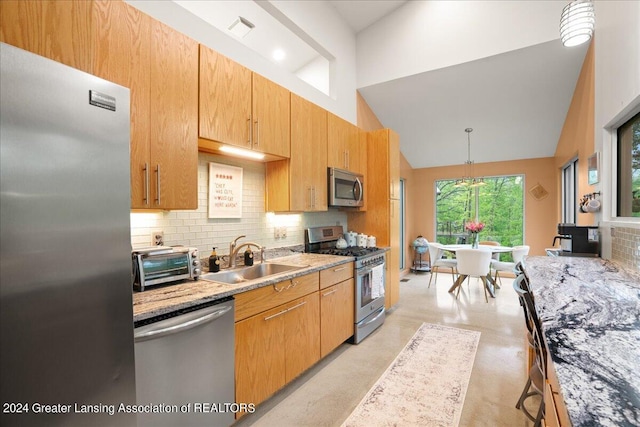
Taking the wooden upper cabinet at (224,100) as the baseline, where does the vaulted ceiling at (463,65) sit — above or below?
above

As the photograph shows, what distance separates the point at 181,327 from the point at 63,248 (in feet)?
2.11

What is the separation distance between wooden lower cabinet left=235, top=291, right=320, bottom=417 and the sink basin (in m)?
0.35

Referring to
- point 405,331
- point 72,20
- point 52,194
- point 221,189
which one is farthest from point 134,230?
point 405,331

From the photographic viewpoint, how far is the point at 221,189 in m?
2.36

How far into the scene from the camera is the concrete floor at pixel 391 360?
189cm

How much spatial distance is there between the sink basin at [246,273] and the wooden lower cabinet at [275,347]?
35cm

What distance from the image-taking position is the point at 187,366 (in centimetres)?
144

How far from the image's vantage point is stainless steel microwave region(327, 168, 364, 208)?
10.3 feet

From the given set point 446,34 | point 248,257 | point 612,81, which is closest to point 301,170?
point 248,257

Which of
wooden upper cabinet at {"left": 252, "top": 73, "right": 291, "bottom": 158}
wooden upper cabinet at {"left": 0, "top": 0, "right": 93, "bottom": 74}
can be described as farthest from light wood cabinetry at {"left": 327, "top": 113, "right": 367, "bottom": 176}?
wooden upper cabinet at {"left": 0, "top": 0, "right": 93, "bottom": 74}

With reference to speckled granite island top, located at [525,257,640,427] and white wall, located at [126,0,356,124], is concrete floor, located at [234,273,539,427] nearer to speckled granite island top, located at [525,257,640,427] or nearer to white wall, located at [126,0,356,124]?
speckled granite island top, located at [525,257,640,427]

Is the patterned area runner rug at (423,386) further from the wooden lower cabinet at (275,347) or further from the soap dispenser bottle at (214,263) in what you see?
the soap dispenser bottle at (214,263)

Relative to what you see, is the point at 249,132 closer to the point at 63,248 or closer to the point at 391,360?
the point at 63,248

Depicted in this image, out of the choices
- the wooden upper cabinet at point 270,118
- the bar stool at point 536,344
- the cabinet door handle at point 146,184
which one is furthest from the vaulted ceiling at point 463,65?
the bar stool at point 536,344
